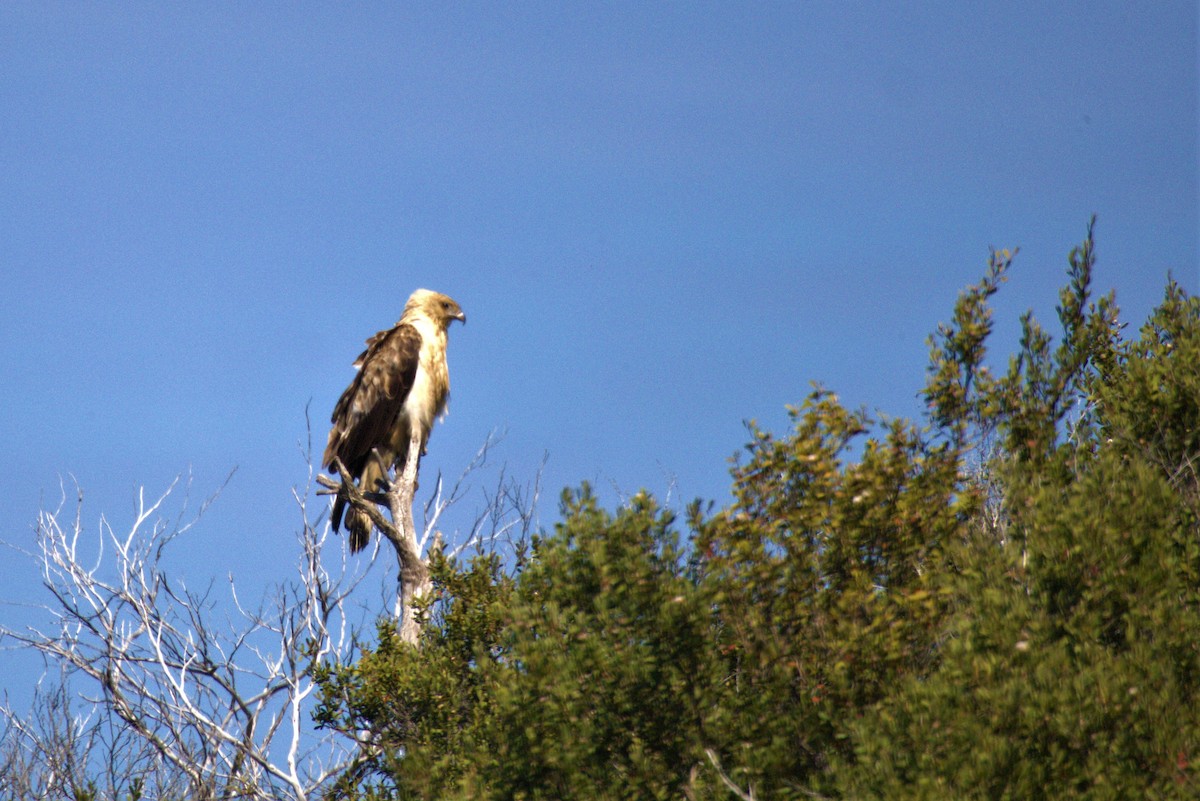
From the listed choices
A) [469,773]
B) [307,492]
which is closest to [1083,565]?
[469,773]

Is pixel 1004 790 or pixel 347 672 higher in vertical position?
pixel 347 672

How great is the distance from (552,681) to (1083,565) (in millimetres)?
2216

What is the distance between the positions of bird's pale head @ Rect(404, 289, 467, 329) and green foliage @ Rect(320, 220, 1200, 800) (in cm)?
754

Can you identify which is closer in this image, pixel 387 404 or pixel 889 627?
pixel 889 627

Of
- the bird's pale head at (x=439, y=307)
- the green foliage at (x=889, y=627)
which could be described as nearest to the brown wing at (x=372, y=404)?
the bird's pale head at (x=439, y=307)

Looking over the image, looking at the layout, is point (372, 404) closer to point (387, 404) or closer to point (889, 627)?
point (387, 404)

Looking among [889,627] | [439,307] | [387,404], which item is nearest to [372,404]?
[387,404]

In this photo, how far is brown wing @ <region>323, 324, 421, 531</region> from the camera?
41.5 feet

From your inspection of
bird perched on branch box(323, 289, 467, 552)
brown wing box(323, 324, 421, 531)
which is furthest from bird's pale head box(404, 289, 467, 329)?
brown wing box(323, 324, 421, 531)

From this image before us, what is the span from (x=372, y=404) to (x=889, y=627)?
8.07 metres

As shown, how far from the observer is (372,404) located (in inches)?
500

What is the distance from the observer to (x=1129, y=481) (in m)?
5.29

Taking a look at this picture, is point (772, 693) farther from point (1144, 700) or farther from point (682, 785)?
point (1144, 700)

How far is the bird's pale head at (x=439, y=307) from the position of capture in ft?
45.3
